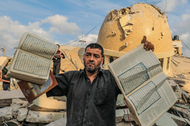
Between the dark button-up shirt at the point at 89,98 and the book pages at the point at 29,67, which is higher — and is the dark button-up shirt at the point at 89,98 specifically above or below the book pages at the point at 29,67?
below

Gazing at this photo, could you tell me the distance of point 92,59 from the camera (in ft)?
5.79

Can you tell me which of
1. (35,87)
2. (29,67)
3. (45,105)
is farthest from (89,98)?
(45,105)

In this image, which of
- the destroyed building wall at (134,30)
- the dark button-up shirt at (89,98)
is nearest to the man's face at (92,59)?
the dark button-up shirt at (89,98)

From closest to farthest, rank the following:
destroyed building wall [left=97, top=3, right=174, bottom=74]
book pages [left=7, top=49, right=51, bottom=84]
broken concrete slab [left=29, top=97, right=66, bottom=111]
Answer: book pages [left=7, top=49, right=51, bottom=84] < broken concrete slab [left=29, top=97, right=66, bottom=111] < destroyed building wall [left=97, top=3, right=174, bottom=74]

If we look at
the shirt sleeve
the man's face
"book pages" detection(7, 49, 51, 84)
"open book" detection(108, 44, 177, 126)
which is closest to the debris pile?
the shirt sleeve

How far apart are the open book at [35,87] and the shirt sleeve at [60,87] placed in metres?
0.13

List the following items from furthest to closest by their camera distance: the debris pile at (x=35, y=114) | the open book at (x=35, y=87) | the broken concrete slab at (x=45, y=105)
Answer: the broken concrete slab at (x=45, y=105), the debris pile at (x=35, y=114), the open book at (x=35, y=87)

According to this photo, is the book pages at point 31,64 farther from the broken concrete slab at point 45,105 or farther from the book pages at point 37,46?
the broken concrete slab at point 45,105

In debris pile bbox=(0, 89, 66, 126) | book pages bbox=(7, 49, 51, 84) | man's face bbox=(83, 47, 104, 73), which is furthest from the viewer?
debris pile bbox=(0, 89, 66, 126)

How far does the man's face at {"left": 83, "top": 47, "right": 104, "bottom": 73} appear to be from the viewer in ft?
5.81

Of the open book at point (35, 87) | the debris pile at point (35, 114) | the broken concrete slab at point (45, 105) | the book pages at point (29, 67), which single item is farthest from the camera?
the broken concrete slab at point (45, 105)

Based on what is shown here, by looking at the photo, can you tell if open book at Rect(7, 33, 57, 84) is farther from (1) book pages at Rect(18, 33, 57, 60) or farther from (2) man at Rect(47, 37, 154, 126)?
(2) man at Rect(47, 37, 154, 126)

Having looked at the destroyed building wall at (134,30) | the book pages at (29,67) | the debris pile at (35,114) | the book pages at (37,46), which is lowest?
the debris pile at (35,114)

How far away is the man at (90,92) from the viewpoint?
66.6 inches
